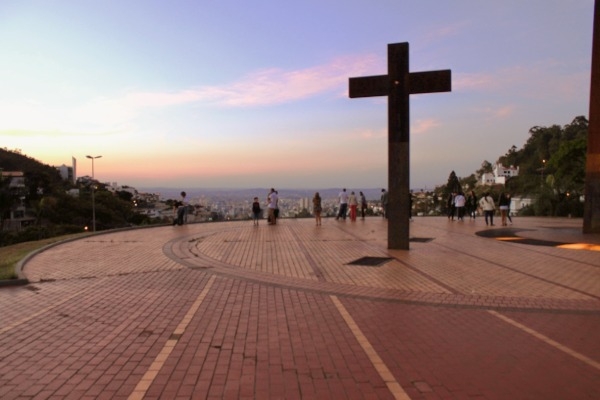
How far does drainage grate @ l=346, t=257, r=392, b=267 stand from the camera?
10969mm

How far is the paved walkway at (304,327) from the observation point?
4.35 metres

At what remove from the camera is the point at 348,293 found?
8.11 m

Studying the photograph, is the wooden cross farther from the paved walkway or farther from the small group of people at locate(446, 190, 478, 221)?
the small group of people at locate(446, 190, 478, 221)

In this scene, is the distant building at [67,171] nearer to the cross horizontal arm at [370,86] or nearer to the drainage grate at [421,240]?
the drainage grate at [421,240]

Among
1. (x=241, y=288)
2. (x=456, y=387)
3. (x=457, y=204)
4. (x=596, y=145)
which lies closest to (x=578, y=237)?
(x=596, y=145)

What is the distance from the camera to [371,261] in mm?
11383

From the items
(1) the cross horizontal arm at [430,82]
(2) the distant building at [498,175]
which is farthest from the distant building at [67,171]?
(1) the cross horizontal arm at [430,82]

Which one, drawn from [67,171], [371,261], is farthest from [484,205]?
[67,171]

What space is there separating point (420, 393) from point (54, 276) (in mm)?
8267

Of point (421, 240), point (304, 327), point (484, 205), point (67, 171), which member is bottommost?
point (304, 327)

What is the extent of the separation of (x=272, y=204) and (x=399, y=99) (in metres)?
10.5

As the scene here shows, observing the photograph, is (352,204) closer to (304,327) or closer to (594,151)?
(594,151)

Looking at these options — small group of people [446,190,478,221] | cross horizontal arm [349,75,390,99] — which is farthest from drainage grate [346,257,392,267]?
small group of people [446,190,478,221]

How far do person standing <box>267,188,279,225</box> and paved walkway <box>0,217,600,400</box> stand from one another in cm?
958
